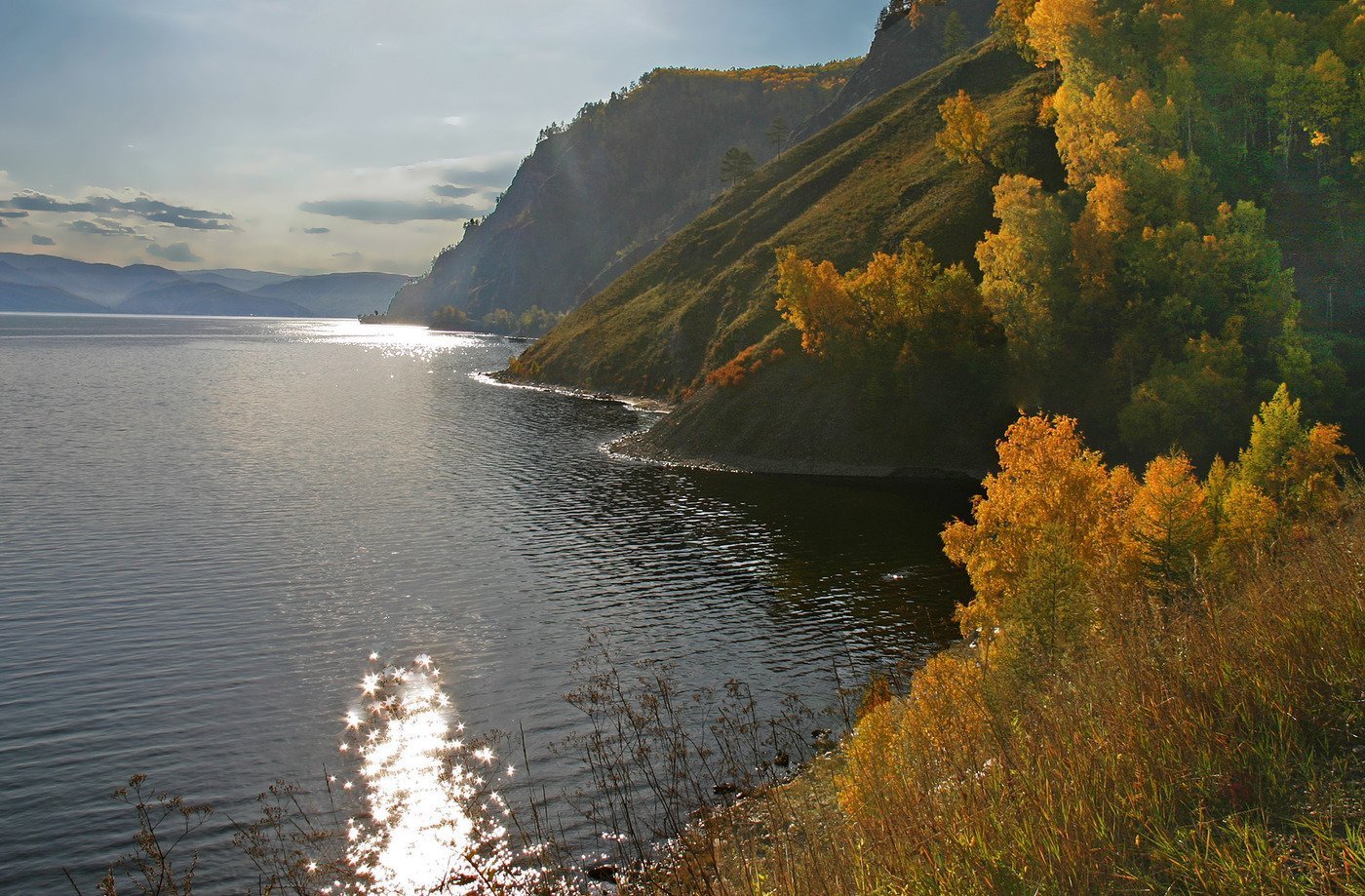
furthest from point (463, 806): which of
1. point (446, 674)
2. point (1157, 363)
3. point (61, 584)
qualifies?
point (1157, 363)

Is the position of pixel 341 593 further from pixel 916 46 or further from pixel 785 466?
pixel 916 46

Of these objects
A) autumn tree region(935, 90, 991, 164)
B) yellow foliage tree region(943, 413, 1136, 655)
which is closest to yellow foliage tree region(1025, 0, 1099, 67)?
autumn tree region(935, 90, 991, 164)

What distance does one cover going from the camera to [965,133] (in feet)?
372

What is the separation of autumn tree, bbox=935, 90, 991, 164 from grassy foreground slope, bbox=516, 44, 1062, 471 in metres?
1.98

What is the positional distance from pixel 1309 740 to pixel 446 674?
1176 inches

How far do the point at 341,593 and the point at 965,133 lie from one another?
105 m

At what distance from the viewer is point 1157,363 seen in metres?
65.6

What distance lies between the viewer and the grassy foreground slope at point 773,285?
7931cm

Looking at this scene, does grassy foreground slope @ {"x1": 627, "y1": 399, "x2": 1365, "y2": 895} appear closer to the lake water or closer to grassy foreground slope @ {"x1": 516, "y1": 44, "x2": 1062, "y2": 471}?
the lake water

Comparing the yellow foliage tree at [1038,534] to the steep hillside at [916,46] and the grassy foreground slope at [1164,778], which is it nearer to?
the grassy foreground slope at [1164,778]

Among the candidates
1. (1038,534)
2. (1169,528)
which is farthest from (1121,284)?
(1169,528)

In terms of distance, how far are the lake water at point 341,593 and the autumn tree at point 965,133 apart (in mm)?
67347

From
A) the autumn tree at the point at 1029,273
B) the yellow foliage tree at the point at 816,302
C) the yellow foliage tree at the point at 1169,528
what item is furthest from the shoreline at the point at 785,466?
the yellow foliage tree at the point at 1169,528

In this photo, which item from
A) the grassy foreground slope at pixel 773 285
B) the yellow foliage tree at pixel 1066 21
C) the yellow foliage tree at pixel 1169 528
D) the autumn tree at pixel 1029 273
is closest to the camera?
the yellow foliage tree at pixel 1169 528
